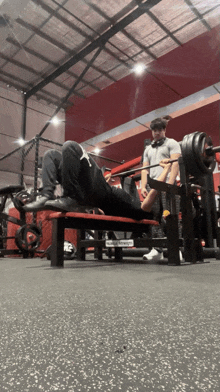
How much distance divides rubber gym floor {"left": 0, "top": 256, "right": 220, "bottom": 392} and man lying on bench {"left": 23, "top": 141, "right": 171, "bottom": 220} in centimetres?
83

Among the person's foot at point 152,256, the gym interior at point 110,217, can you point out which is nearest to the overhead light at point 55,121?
the gym interior at point 110,217

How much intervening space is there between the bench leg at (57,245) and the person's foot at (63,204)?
78 millimetres

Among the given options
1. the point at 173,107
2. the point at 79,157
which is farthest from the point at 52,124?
the point at 79,157

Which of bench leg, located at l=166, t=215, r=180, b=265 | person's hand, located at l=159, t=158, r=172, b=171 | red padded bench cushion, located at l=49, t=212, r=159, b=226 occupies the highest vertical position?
person's hand, located at l=159, t=158, r=172, b=171

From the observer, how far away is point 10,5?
4309 mm

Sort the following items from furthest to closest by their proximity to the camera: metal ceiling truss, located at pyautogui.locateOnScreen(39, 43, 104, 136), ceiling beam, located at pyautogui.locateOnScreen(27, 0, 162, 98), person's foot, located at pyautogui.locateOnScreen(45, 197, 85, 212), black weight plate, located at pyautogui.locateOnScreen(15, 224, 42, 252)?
metal ceiling truss, located at pyautogui.locateOnScreen(39, 43, 104, 136)
ceiling beam, located at pyautogui.locateOnScreen(27, 0, 162, 98)
black weight plate, located at pyautogui.locateOnScreen(15, 224, 42, 252)
person's foot, located at pyautogui.locateOnScreen(45, 197, 85, 212)

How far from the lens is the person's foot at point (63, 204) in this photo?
1.34m

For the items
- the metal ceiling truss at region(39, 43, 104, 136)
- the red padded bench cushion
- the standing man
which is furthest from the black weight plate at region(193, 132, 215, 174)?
the metal ceiling truss at region(39, 43, 104, 136)

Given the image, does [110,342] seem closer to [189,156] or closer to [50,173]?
[189,156]

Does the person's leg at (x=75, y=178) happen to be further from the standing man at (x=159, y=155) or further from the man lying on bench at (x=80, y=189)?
the standing man at (x=159, y=155)

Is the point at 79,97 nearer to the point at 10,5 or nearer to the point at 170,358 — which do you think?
the point at 10,5

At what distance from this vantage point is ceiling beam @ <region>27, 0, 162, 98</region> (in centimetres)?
468

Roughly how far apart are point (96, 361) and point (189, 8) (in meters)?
5.70

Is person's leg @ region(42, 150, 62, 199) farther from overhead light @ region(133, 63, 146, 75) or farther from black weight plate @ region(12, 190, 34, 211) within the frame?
overhead light @ region(133, 63, 146, 75)
